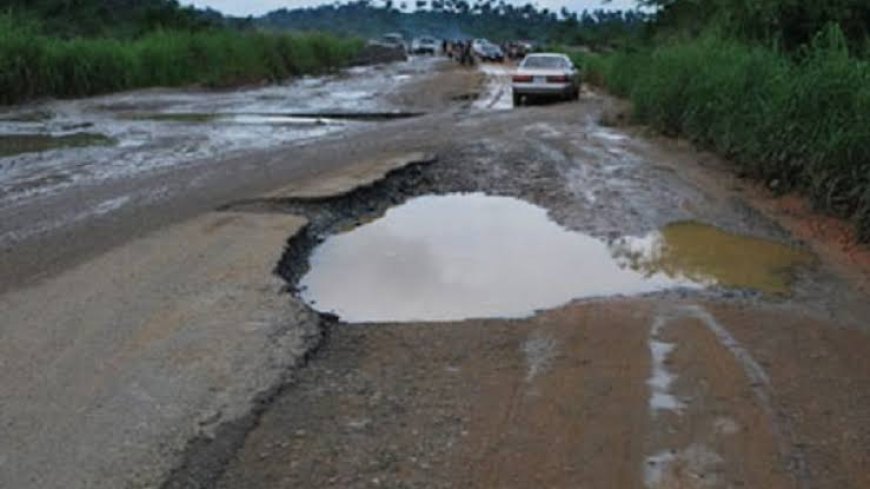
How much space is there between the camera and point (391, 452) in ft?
14.9

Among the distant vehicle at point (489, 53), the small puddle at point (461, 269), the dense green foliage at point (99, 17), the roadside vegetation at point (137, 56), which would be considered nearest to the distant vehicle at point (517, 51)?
the distant vehicle at point (489, 53)

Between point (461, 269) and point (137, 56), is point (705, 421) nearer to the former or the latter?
point (461, 269)

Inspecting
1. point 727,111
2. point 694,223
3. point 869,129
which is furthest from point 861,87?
point 727,111

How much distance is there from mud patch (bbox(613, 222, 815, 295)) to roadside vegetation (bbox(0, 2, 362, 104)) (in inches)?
854

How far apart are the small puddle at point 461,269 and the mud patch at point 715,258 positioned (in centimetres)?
21

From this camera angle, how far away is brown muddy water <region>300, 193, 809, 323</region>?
24.1 ft

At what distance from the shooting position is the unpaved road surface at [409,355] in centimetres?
443

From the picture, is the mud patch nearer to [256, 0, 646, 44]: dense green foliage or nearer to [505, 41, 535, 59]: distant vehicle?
[505, 41, 535, 59]: distant vehicle

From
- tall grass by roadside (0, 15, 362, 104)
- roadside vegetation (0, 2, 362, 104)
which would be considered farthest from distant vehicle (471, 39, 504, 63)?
tall grass by roadside (0, 15, 362, 104)

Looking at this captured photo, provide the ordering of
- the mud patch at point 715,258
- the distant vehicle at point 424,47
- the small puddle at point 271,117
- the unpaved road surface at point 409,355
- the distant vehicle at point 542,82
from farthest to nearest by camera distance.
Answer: the distant vehicle at point 424,47 < the distant vehicle at point 542,82 < the small puddle at point 271,117 < the mud patch at point 715,258 < the unpaved road surface at point 409,355

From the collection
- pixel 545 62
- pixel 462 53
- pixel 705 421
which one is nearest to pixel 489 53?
pixel 462 53

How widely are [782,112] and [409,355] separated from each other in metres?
7.61

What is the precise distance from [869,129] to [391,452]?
6.93 metres

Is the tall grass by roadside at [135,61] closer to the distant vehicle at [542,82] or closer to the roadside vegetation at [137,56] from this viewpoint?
the roadside vegetation at [137,56]
